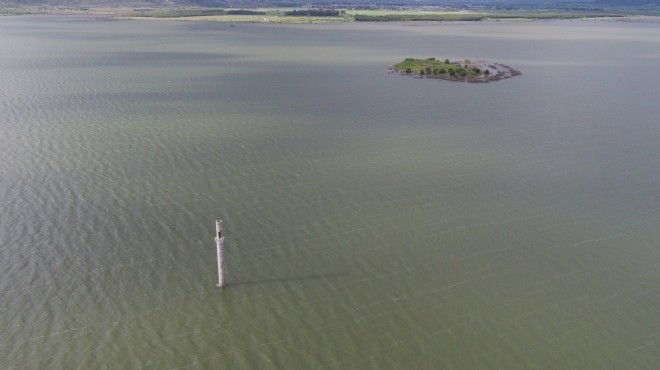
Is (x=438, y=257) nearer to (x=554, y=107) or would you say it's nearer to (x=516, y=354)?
(x=516, y=354)

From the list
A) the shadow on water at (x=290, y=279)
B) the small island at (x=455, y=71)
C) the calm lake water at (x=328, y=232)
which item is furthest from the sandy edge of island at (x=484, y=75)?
the shadow on water at (x=290, y=279)

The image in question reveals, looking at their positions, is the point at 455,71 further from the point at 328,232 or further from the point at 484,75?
the point at 328,232

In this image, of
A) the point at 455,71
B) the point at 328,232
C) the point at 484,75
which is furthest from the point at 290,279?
the point at 484,75

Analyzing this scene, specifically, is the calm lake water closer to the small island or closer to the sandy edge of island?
the sandy edge of island

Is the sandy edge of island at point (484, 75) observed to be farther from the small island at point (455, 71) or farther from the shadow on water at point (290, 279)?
the shadow on water at point (290, 279)

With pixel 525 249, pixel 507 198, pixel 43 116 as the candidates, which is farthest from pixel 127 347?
pixel 43 116

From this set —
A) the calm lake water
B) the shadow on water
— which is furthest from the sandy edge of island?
the shadow on water
